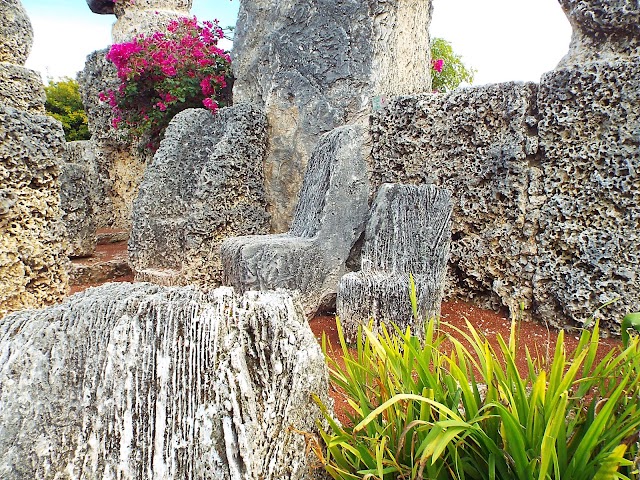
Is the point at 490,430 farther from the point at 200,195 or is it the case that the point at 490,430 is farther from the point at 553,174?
the point at 200,195

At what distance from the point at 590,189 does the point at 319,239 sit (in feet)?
5.60

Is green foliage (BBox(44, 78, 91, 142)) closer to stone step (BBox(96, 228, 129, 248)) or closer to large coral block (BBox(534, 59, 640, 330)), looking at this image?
stone step (BBox(96, 228, 129, 248))

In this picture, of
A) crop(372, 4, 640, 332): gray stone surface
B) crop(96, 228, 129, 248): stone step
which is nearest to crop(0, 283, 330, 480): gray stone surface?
→ crop(372, 4, 640, 332): gray stone surface

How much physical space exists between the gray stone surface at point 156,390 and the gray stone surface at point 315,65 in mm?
3199

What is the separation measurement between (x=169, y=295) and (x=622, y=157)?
264 centimetres

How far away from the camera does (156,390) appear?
120 cm

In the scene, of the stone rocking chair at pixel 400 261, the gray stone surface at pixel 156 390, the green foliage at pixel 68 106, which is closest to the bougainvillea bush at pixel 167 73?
the stone rocking chair at pixel 400 261

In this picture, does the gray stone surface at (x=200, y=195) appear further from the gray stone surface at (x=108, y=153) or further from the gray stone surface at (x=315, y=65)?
the gray stone surface at (x=108, y=153)

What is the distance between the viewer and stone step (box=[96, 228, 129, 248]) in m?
6.88

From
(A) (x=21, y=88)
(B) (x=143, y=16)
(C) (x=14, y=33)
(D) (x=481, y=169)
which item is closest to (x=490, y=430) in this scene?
(D) (x=481, y=169)

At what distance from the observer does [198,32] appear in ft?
19.1

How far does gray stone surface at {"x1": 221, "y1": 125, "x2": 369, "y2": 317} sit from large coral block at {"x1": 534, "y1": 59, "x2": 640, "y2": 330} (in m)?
1.27

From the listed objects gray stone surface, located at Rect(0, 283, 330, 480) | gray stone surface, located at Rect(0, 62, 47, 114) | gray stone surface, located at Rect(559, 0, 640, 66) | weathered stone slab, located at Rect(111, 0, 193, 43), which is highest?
weathered stone slab, located at Rect(111, 0, 193, 43)

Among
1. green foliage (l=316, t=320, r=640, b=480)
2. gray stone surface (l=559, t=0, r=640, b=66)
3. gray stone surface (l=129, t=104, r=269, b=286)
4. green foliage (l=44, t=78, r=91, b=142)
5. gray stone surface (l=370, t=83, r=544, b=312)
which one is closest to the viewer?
green foliage (l=316, t=320, r=640, b=480)
